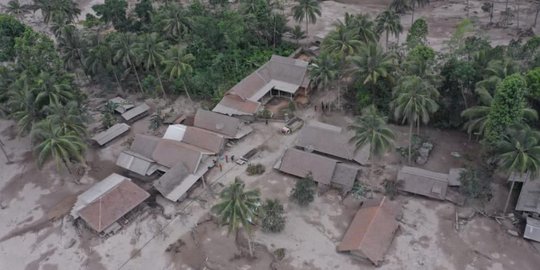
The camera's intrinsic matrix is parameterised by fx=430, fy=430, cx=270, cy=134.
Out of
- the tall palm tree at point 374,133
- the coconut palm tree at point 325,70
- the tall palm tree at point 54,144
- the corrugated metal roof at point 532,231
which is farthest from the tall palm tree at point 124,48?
the corrugated metal roof at point 532,231

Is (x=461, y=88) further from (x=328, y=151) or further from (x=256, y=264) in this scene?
(x=256, y=264)

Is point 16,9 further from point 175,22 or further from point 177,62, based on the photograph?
point 177,62

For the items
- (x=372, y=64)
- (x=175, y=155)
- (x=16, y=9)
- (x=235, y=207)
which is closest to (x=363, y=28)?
(x=372, y=64)

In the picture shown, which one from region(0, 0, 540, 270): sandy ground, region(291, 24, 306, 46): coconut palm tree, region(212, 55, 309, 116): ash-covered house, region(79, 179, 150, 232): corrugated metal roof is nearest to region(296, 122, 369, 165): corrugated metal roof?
region(0, 0, 540, 270): sandy ground

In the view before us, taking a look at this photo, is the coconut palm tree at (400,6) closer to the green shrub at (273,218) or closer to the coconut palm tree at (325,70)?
the coconut palm tree at (325,70)

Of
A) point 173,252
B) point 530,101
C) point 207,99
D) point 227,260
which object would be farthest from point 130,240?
point 530,101

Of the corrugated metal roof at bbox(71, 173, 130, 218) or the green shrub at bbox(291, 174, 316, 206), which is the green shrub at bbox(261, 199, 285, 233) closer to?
the green shrub at bbox(291, 174, 316, 206)
